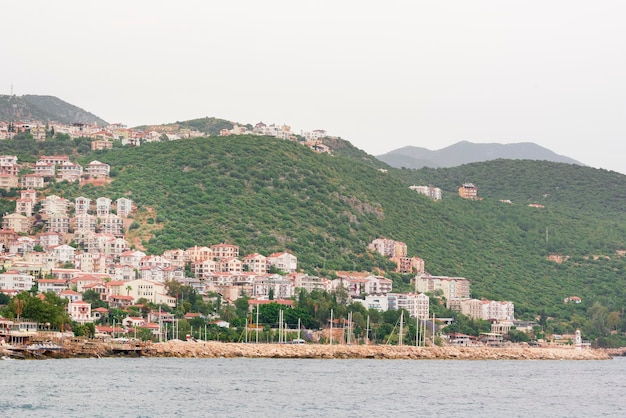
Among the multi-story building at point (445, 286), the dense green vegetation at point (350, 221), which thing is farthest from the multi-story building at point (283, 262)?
the multi-story building at point (445, 286)

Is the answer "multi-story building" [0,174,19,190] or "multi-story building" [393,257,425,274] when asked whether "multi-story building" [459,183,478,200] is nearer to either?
"multi-story building" [393,257,425,274]

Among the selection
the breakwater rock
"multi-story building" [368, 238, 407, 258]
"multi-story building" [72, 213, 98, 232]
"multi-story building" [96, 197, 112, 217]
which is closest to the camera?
the breakwater rock

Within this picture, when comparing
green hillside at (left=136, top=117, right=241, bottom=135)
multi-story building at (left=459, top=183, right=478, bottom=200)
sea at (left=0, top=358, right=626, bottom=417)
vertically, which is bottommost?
sea at (left=0, top=358, right=626, bottom=417)

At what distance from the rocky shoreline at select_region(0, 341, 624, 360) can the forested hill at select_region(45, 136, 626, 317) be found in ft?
64.0

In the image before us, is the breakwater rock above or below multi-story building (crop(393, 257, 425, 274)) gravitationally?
below

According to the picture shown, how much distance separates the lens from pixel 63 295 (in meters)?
89.1

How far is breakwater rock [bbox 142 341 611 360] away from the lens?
74500 mm

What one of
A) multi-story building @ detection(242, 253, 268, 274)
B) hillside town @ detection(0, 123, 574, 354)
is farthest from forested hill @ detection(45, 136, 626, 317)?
multi-story building @ detection(242, 253, 268, 274)

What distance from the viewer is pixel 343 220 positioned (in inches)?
4739

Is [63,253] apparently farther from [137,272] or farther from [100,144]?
[100,144]

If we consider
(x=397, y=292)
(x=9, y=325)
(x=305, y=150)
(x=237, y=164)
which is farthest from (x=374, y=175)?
(x=9, y=325)

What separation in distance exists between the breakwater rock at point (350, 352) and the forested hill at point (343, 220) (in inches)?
731

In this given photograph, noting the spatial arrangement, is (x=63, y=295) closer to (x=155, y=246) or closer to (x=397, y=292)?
(x=155, y=246)

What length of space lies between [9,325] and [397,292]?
44.6 meters
